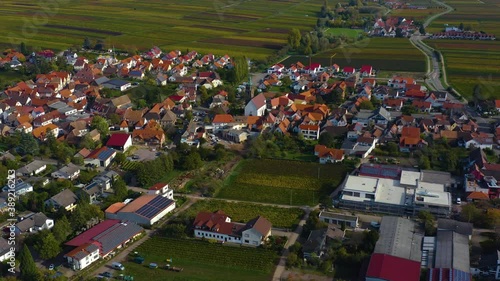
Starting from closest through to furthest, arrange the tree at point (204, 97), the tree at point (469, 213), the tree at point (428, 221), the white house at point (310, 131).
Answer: the tree at point (428, 221)
the tree at point (469, 213)
the white house at point (310, 131)
the tree at point (204, 97)

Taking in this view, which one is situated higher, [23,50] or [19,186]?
[23,50]

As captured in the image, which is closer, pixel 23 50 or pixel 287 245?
pixel 287 245

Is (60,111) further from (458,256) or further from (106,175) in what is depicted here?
(458,256)

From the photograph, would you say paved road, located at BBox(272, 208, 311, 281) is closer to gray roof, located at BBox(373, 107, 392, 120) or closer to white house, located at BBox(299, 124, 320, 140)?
white house, located at BBox(299, 124, 320, 140)

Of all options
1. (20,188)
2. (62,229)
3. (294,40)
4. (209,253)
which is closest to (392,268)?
(209,253)

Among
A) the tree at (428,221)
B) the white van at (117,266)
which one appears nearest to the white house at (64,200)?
the white van at (117,266)

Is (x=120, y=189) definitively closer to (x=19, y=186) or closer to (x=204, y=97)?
(x=19, y=186)

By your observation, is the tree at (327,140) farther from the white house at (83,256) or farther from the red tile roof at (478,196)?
the white house at (83,256)
